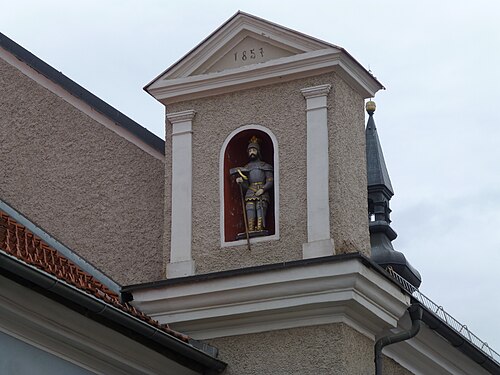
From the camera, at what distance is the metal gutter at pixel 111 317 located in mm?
9570

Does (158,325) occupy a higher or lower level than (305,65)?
lower

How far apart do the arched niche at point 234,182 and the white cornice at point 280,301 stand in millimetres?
787

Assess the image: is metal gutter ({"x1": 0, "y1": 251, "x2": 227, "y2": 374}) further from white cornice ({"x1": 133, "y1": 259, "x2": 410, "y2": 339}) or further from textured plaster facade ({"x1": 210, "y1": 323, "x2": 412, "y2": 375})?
white cornice ({"x1": 133, "y1": 259, "x2": 410, "y2": 339})

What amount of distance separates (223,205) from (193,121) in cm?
101

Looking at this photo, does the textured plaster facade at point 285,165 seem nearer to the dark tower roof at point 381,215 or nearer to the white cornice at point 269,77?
Answer: the white cornice at point 269,77

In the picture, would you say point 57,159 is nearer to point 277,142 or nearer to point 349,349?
point 277,142

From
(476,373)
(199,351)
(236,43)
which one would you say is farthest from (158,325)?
(476,373)

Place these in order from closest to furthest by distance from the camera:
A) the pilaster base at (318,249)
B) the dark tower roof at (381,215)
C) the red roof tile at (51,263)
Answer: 1. the red roof tile at (51,263)
2. the pilaster base at (318,249)
3. the dark tower roof at (381,215)

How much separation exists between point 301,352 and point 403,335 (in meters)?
1.09

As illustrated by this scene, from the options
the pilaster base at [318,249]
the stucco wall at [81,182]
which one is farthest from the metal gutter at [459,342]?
the stucco wall at [81,182]

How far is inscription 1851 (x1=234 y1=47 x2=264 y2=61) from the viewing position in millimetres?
13242

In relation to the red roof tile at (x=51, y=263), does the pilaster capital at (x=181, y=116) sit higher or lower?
higher

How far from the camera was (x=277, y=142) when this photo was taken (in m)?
12.9

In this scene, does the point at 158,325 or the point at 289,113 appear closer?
the point at 158,325
